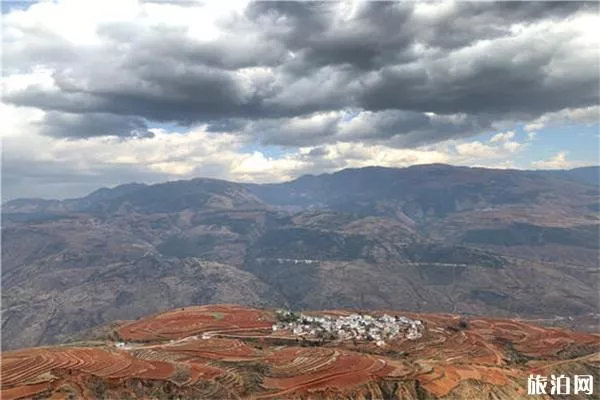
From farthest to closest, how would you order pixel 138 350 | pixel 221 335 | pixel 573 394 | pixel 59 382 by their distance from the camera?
pixel 221 335, pixel 138 350, pixel 573 394, pixel 59 382

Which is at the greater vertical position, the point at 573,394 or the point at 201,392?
the point at 201,392

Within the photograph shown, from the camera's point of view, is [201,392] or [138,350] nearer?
[201,392]

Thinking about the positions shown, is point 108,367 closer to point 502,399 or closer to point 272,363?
point 272,363

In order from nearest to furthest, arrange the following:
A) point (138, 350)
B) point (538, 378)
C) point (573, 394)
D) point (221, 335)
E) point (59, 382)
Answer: point (59, 382) → point (538, 378) → point (573, 394) → point (138, 350) → point (221, 335)

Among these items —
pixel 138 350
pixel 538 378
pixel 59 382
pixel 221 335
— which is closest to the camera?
pixel 59 382

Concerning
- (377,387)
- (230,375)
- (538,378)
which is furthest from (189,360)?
(538,378)

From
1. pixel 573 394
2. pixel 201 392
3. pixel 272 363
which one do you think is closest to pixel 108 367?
pixel 201 392

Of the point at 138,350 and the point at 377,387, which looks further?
the point at 138,350

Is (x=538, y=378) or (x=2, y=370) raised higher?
(x=2, y=370)

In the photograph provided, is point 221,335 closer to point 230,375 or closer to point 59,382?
point 230,375
